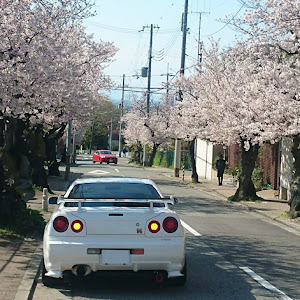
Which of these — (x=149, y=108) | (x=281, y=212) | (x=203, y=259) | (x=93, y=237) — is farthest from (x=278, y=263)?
(x=149, y=108)

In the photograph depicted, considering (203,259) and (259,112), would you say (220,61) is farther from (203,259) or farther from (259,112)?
(203,259)

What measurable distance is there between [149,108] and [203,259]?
53.0 m

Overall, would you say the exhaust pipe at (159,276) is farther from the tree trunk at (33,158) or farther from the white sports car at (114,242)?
the tree trunk at (33,158)

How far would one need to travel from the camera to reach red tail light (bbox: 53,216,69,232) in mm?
7633

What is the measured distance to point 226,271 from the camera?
9805mm

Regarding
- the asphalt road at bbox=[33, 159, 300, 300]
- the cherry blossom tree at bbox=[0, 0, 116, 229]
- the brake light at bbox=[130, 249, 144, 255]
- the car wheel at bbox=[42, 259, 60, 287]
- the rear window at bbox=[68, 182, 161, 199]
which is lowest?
the asphalt road at bbox=[33, 159, 300, 300]

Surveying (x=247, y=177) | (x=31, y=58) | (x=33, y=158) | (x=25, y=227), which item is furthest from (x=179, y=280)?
(x=247, y=177)

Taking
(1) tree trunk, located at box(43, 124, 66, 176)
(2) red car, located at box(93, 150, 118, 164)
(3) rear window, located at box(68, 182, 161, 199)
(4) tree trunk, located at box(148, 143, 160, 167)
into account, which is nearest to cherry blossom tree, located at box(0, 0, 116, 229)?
(3) rear window, located at box(68, 182, 161, 199)

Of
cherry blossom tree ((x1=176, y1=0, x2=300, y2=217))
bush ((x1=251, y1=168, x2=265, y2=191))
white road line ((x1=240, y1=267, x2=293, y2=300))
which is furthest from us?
bush ((x1=251, y1=168, x2=265, y2=191))

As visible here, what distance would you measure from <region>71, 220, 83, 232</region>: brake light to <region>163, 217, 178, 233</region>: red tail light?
3.58 feet

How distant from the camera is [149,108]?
63500 millimetres

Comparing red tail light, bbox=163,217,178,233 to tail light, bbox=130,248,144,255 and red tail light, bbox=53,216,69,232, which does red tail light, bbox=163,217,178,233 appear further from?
red tail light, bbox=53,216,69,232

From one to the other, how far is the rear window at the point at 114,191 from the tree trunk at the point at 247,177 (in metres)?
16.6

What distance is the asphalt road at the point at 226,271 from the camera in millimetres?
8055
